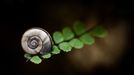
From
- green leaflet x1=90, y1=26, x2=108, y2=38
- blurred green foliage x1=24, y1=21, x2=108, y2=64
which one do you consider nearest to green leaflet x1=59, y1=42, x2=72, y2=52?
blurred green foliage x1=24, y1=21, x2=108, y2=64

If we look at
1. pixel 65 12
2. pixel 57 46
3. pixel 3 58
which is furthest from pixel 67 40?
pixel 3 58

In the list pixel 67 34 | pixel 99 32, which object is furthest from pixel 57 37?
pixel 99 32

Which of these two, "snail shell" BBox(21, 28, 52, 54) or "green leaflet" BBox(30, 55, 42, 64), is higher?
"snail shell" BBox(21, 28, 52, 54)

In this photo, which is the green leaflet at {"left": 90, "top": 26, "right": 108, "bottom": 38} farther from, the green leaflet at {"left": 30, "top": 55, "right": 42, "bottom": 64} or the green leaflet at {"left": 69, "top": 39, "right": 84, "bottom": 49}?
the green leaflet at {"left": 30, "top": 55, "right": 42, "bottom": 64}

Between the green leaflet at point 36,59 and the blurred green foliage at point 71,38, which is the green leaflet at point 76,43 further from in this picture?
the green leaflet at point 36,59

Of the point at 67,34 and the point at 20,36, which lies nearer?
the point at 67,34

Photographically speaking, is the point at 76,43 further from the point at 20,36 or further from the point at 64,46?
the point at 20,36

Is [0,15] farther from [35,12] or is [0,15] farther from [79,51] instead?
[79,51]
